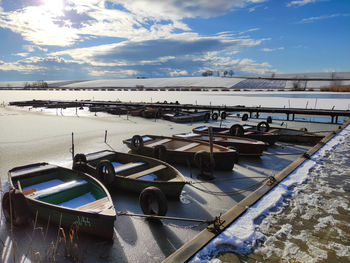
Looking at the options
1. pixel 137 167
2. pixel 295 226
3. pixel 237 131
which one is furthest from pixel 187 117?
pixel 295 226

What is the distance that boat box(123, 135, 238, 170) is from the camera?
12.1 meters

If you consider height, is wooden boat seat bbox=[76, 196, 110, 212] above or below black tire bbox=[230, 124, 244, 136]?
below

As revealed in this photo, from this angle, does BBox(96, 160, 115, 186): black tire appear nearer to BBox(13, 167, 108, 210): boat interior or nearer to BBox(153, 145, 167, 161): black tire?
BBox(13, 167, 108, 210): boat interior

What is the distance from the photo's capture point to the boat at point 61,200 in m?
6.62

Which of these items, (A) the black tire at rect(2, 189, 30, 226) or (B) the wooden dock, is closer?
(A) the black tire at rect(2, 189, 30, 226)

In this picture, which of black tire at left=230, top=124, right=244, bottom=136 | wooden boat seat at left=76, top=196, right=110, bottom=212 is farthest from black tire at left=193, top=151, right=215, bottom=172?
black tire at left=230, top=124, right=244, bottom=136

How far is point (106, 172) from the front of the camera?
9.86m

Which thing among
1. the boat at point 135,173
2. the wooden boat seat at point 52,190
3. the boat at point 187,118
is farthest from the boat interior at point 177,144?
the boat at point 187,118

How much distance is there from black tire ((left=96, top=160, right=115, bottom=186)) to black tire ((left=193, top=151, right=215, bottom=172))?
14.1 feet

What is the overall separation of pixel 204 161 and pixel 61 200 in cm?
643

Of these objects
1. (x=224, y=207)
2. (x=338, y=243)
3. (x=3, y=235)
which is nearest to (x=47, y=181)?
(x=3, y=235)

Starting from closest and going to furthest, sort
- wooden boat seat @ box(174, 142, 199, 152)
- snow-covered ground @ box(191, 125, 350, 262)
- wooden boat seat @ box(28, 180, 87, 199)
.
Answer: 1. snow-covered ground @ box(191, 125, 350, 262)
2. wooden boat seat @ box(28, 180, 87, 199)
3. wooden boat seat @ box(174, 142, 199, 152)

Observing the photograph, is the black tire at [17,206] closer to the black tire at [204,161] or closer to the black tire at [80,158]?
the black tire at [80,158]

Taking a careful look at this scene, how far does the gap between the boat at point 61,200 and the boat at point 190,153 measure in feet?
15.4
